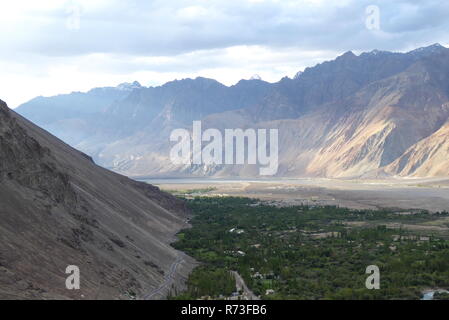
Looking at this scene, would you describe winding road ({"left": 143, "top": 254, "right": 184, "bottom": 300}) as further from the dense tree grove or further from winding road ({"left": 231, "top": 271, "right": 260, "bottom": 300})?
winding road ({"left": 231, "top": 271, "right": 260, "bottom": 300})

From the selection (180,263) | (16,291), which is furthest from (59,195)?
(16,291)

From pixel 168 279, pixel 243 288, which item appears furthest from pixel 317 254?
pixel 168 279

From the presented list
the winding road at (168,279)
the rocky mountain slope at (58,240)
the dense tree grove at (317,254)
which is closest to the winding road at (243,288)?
the dense tree grove at (317,254)

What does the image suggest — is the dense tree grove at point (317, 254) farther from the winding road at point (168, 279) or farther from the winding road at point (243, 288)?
the winding road at point (168, 279)

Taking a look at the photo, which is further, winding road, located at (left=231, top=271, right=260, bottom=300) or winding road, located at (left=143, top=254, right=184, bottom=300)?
winding road, located at (left=231, top=271, right=260, bottom=300)

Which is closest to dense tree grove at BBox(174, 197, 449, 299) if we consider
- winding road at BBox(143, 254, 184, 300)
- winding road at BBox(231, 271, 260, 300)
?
winding road at BBox(231, 271, 260, 300)

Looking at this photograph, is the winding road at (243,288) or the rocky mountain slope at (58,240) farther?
the winding road at (243,288)
